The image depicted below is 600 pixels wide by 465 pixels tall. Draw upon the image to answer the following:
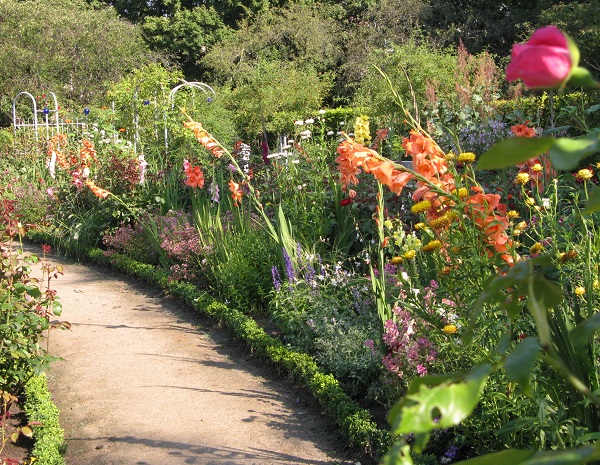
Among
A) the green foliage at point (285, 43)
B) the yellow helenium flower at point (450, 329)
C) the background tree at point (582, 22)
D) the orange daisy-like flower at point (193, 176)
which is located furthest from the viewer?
the green foliage at point (285, 43)

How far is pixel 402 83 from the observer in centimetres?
1062

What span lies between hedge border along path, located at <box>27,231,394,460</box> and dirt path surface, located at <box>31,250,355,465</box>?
10 cm

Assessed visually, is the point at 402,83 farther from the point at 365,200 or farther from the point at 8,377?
the point at 8,377

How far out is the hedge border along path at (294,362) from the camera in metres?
3.43

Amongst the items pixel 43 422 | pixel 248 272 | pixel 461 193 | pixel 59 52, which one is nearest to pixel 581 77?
pixel 461 193

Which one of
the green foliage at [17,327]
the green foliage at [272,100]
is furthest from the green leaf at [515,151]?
the green foliage at [272,100]

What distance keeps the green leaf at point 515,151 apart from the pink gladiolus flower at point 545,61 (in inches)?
2.0

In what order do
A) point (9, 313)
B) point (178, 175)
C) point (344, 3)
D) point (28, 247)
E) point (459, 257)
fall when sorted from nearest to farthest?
point (459, 257) < point (9, 313) < point (178, 175) < point (28, 247) < point (344, 3)

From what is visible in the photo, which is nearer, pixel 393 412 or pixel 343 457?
pixel 393 412

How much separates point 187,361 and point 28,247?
545 centimetres

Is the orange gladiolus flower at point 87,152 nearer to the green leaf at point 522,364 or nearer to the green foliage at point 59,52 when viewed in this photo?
the green leaf at point 522,364

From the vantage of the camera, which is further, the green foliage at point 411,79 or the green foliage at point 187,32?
the green foliage at point 187,32

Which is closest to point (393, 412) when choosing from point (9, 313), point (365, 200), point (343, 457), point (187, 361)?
point (343, 457)

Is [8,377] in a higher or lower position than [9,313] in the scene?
lower
